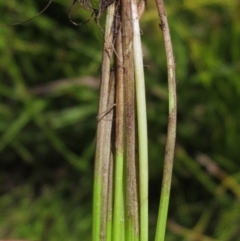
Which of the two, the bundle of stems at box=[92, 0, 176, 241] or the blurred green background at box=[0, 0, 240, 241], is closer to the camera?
the bundle of stems at box=[92, 0, 176, 241]

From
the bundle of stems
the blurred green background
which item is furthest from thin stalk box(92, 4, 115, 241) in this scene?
the blurred green background

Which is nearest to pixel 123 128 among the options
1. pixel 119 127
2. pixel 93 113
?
pixel 119 127

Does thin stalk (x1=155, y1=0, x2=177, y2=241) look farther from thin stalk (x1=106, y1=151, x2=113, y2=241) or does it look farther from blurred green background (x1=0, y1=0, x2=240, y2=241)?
blurred green background (x1=0, y1=0, x2=240, y2=241)

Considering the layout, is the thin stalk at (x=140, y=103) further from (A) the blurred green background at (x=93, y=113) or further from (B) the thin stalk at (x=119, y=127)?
(A) the blurred green background at (x=93, y=113)

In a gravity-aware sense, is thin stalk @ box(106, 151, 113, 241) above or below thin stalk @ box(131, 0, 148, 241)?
below

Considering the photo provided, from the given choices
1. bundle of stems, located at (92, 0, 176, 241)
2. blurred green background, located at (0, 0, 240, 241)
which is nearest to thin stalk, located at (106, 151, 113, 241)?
bundle of stems, located at (92, 0, 176, 241)

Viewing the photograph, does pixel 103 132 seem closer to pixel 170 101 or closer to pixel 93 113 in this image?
pixel 170 101

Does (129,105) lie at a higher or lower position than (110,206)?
higher
